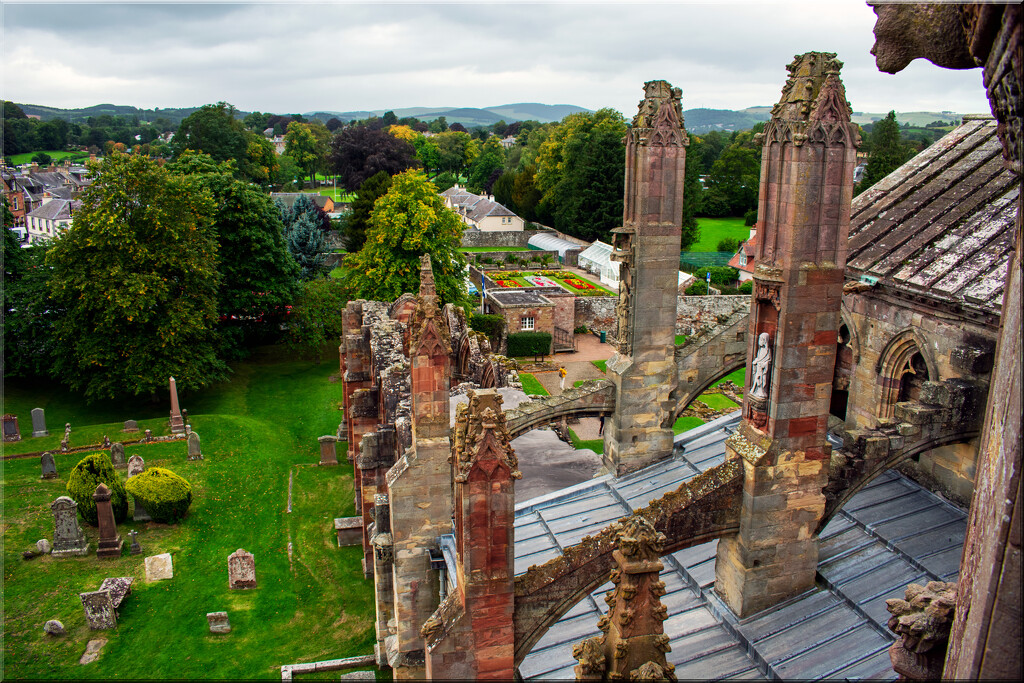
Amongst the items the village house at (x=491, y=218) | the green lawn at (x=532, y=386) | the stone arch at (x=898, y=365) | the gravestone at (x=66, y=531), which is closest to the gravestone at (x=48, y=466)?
the gravestone at (x=66, y=531)

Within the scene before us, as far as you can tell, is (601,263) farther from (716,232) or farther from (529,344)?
(716,232)

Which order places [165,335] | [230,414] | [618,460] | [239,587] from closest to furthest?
[618,460] < [239,587] < [165,335] < [230,414]

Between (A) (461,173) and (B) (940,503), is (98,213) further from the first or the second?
(A) (461,173)

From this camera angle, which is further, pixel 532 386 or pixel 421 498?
pixel 532 386

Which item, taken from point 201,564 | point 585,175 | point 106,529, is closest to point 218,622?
point 201,564

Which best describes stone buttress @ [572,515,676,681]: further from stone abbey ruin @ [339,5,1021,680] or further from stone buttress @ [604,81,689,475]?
stone buttress @ [604,81,689,475]

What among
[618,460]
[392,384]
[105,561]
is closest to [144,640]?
[105,561]
